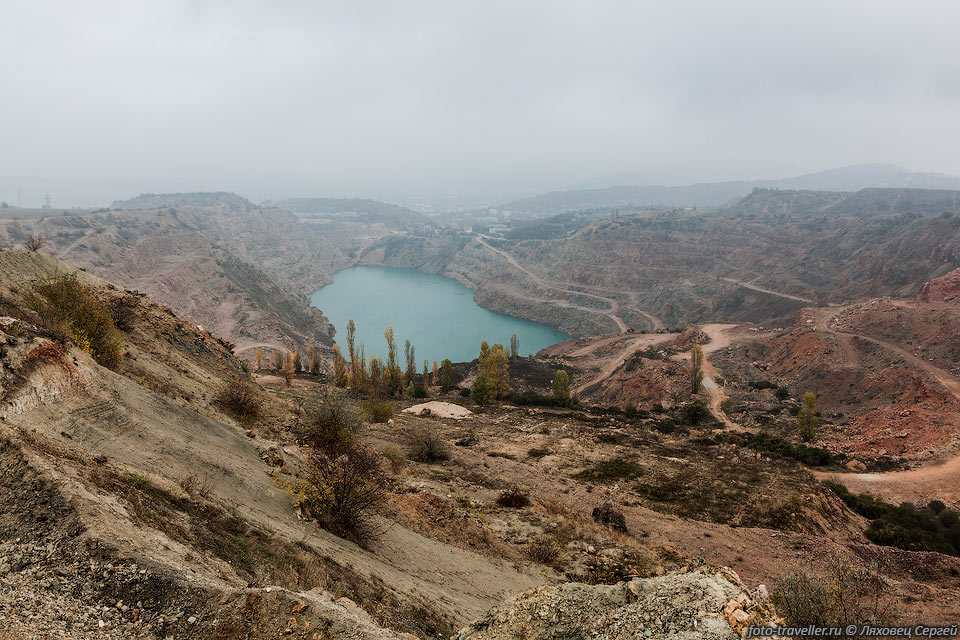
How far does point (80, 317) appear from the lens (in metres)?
14.7

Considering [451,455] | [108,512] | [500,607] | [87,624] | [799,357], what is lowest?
[799,357]

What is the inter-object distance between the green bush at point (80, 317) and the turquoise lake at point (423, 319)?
208 feet

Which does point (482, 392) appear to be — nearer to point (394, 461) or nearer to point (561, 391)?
point (561, 391)

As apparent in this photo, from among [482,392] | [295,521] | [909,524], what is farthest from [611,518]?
[482,392]

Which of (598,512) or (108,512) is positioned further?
(598,512)

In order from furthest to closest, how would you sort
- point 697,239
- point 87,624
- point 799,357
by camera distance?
point 697,239 → point 799,357 → point 87,624

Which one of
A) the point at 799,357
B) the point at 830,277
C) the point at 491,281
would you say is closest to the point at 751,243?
the point at 830,277

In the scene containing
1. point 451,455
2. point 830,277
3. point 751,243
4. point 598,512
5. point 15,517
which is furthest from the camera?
point 751,243

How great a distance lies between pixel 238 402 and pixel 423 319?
9124 centimetres

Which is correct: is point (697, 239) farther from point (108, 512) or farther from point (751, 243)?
point (108, 512)

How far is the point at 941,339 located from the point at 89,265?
122 m

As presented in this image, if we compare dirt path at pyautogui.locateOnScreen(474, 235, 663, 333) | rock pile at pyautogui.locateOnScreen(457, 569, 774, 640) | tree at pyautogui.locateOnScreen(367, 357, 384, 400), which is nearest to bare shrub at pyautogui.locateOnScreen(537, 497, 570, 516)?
rock pile at pyautogui.locateOnScreen(457, 569, 774, 640)

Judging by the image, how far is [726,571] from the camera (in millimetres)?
6676

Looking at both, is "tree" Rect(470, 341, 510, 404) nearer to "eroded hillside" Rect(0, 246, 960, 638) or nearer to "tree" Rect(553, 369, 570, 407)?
"tree" Rect(553, 369, 570, 407)
